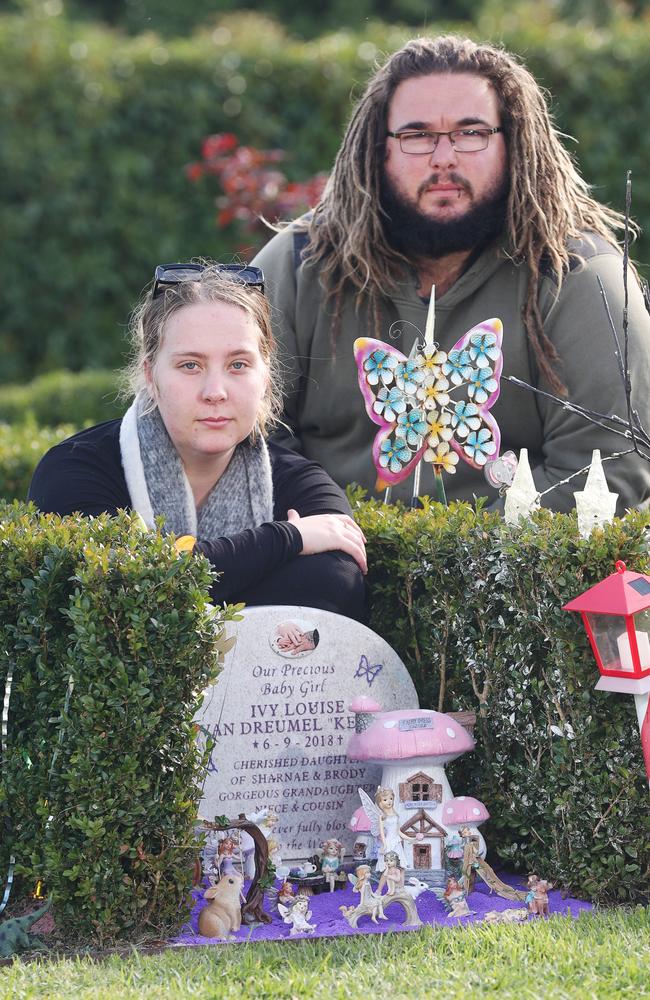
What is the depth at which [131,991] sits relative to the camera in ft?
8.66

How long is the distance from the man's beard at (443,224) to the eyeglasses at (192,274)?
828 mm

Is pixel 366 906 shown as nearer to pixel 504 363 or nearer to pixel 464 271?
pixel 504 363

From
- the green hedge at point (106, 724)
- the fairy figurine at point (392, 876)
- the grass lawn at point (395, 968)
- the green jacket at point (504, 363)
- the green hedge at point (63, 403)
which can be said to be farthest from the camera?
the green hedge at point (63, 403)

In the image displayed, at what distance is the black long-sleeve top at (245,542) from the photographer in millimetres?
3486

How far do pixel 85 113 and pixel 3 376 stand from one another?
2.02 m

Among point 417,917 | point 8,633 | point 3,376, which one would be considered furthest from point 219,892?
point 3,376

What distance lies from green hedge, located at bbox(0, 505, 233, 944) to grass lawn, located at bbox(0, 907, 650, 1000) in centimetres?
16

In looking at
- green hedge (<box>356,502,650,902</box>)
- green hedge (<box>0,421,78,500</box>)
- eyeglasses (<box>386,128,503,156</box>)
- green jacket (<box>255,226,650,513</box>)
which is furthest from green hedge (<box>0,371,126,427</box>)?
green hedge (<box>356,502,650,902</box>)

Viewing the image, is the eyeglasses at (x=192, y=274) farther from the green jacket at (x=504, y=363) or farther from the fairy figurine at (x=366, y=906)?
the fairy figurine at (x=366, y=906)

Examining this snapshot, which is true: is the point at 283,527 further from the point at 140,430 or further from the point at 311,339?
the point at 311,339

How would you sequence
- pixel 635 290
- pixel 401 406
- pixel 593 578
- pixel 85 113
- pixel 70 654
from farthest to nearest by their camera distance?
pixel 85 113
pixel 635 290
pixel 401 406
pixel 593 578
pixel 70 654

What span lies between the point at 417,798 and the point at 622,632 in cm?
61

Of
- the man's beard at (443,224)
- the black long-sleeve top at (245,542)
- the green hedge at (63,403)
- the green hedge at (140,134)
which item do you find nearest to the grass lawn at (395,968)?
the black long-sleeve top at (245,542)

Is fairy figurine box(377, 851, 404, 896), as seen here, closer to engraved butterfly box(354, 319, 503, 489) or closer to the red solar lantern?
the red solar lantern
